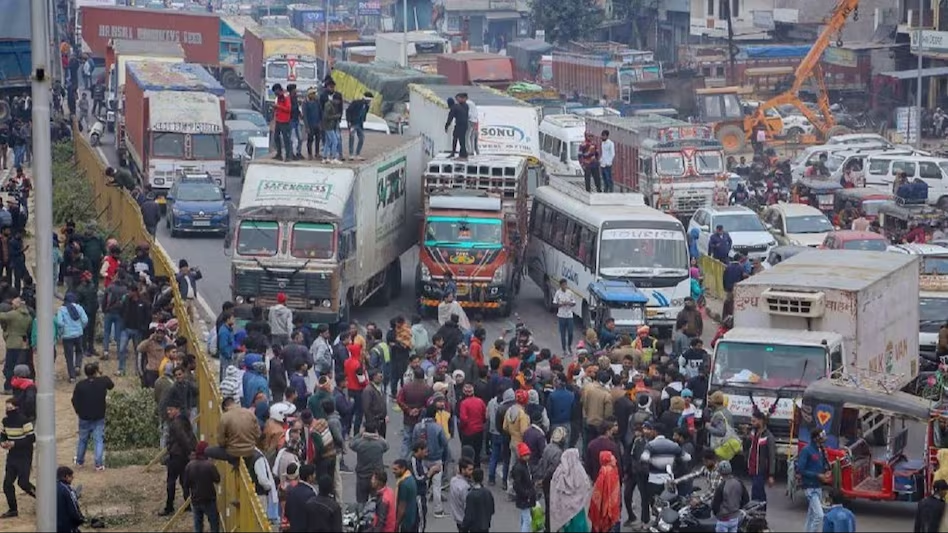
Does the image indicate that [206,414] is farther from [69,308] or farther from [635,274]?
[635,274]

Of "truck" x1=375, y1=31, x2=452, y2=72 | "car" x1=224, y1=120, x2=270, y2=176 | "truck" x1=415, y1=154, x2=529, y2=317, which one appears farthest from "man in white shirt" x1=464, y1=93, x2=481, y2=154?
"truck" x1=375, y1=31, x2=452, y2=72

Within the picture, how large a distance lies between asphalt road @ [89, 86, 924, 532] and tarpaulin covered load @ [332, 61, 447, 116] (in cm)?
729

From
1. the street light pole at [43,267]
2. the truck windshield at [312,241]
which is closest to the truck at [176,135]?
the truck windshield at [312,241]

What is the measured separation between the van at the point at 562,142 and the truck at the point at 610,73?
18.8m

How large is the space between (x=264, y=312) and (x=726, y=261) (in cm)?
1075

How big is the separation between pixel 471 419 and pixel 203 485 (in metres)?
4.18

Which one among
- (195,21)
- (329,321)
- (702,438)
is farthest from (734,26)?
(702,438)

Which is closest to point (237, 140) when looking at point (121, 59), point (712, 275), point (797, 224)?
point (121, 59)

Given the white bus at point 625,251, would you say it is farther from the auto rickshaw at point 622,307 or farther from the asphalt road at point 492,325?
the asphalt road at point 492,325

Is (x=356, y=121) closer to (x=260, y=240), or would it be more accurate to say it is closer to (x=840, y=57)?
(x=260, y=240)

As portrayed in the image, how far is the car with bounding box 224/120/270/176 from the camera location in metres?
55.9

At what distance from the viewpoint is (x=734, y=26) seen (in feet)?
296

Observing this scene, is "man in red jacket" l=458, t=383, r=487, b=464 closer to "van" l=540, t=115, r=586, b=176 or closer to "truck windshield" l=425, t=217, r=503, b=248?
"truck windshield" l=425, t=217, r=503, b=248

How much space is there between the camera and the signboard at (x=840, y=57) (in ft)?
252
